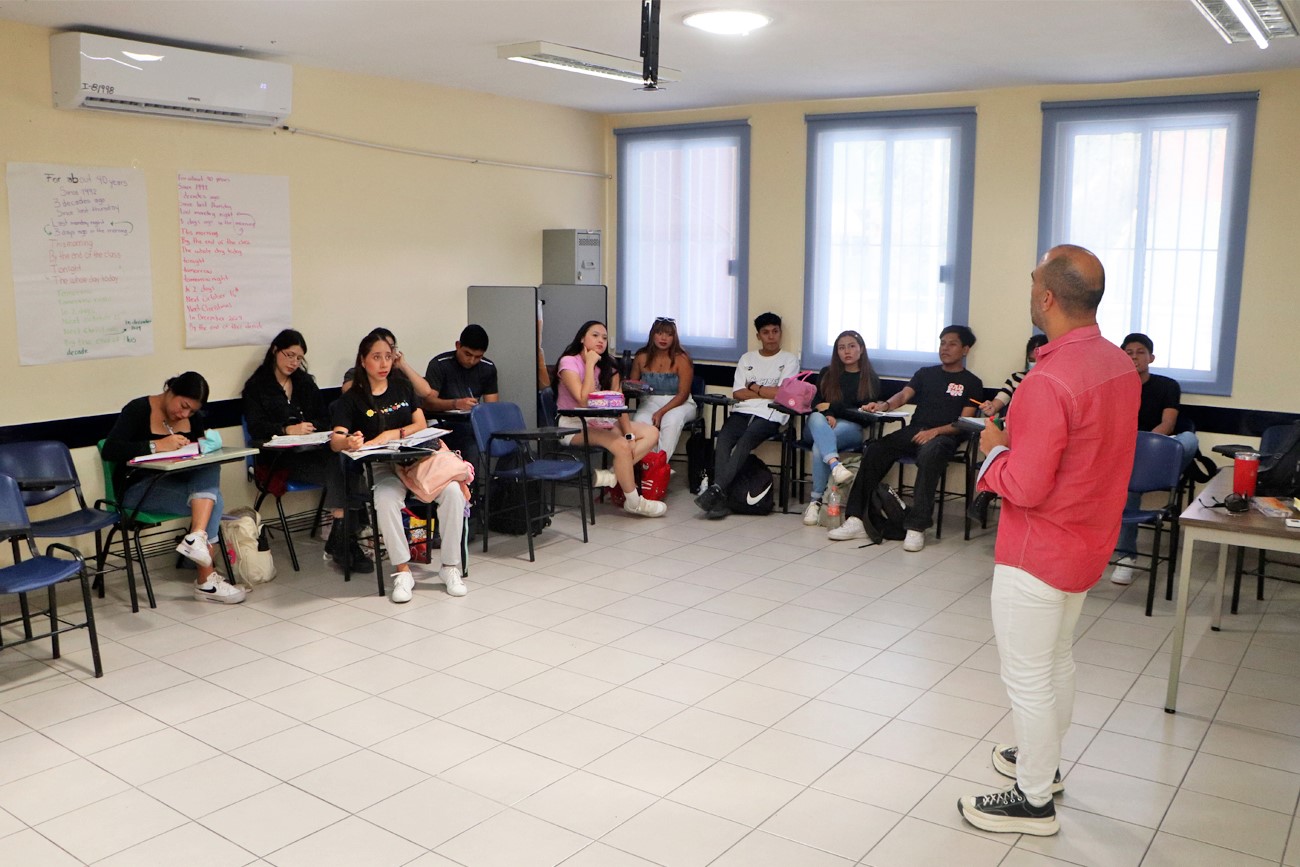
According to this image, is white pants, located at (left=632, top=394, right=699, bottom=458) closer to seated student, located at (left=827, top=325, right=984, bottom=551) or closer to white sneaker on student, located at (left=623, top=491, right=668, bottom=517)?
white sneaker on student, located at (left=623, top=491, right=668, bottom=517)

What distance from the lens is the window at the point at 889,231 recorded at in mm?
7324

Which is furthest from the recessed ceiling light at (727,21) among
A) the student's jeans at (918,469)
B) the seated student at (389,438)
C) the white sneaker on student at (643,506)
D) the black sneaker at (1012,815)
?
the black sneaker at (1012,815)

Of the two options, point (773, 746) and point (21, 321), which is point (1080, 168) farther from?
point (21, 321)

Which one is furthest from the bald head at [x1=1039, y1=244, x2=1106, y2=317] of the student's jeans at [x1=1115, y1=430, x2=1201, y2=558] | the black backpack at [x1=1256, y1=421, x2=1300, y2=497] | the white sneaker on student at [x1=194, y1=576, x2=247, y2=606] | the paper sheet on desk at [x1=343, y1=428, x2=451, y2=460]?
the white sneaker on student at [x1=194, y1=576, x2=247, y2=606]

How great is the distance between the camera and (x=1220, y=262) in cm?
655

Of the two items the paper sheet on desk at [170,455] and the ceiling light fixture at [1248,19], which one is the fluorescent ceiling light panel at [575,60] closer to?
the paper sheet on desk at [170,455]

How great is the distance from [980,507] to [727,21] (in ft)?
11.1

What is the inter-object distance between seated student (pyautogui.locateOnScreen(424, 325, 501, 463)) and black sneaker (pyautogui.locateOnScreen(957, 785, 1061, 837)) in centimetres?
395

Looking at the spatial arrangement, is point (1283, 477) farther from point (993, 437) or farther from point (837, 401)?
point (837, 401)

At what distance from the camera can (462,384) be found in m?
6.61

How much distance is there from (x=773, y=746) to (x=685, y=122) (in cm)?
570

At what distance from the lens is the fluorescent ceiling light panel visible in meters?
5.45

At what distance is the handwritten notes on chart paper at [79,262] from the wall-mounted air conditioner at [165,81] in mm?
391

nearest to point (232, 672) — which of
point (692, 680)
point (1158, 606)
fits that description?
point (692, 680)
